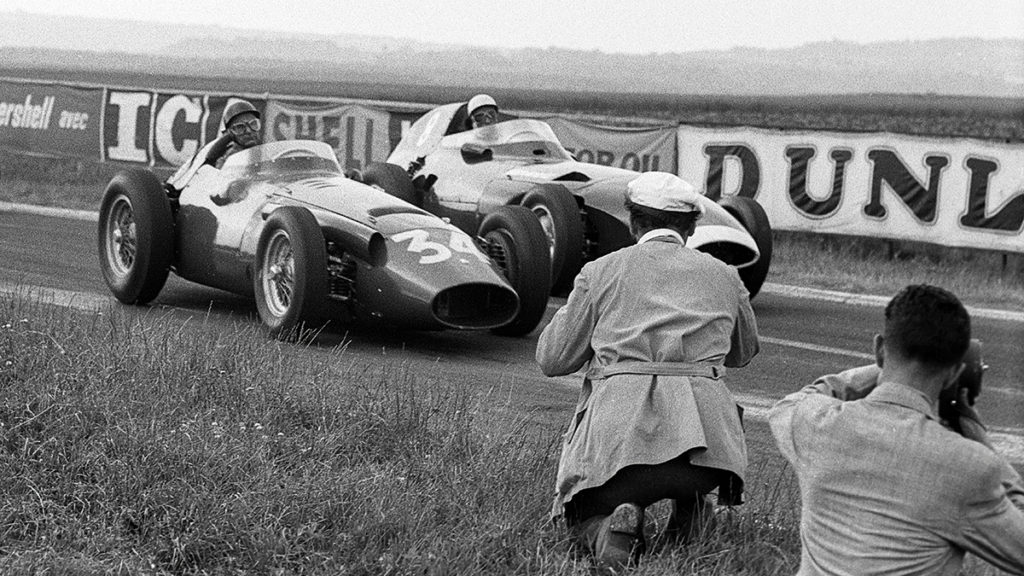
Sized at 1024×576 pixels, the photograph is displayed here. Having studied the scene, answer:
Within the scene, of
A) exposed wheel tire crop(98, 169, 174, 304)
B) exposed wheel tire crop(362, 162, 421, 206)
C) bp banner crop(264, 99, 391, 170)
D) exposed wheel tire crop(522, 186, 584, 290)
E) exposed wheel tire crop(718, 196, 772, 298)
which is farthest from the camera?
bp banner crop(264, 99, 391, 170)

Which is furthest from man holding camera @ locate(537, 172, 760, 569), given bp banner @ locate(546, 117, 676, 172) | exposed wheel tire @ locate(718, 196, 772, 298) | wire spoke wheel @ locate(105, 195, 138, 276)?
bp banner @ locate(546, 117, 676, 172)

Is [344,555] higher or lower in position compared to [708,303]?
lower

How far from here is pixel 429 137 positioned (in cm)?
1351

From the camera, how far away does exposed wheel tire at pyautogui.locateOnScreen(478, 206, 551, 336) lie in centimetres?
1018

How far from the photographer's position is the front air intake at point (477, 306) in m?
9.47

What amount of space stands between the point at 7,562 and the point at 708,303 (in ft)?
7.97

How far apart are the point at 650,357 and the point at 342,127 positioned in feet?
49.1

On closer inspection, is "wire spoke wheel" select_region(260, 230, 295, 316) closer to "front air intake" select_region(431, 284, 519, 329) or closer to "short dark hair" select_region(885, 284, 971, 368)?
"front air intake" select_region(431, 284, 519, 329)

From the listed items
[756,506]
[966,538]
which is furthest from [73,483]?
[966,538]

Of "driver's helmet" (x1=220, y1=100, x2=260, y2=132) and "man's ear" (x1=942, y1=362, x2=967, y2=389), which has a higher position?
"man's ear" (x1=942, y1=362, x2=967, y2=389)

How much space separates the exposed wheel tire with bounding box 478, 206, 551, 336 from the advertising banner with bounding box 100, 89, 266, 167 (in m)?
10.1

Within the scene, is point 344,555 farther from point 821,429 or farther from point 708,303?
point 821,429

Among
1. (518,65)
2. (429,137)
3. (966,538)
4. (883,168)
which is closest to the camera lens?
(966,538)

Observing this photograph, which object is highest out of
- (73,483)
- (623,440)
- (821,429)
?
(821,429)
